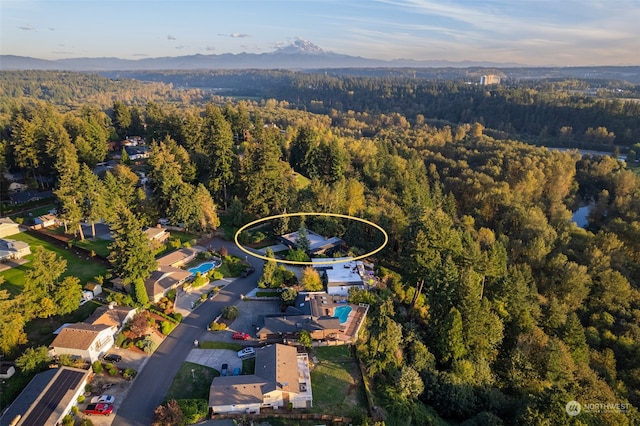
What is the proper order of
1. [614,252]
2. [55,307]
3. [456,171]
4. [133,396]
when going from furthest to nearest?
1. [456,171]
2. [614,252]
3. [55,307]
4. [133,396]

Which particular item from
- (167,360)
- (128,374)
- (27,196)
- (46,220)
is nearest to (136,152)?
(27,196)

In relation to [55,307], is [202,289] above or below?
below

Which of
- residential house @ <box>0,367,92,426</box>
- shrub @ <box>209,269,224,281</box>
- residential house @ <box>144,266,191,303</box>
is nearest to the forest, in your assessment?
residential house @ <box>144,266,191,303</box>

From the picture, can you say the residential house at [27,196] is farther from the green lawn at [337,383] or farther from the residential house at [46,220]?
the green lawn at [337,383]

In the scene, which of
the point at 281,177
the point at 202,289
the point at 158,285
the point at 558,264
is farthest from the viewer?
the point at 281,177

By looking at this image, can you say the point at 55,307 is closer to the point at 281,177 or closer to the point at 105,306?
the point at 105,306

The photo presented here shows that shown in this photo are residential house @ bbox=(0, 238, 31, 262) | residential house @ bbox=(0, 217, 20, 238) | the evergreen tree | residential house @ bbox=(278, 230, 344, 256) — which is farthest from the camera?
residential house @ bbox=(0, 217, 20, 238)

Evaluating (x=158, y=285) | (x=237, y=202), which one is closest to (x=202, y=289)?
(x=158, y=285)

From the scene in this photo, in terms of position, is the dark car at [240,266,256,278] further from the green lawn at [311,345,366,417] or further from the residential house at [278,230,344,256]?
the green lawn at [311,345,366,417]
